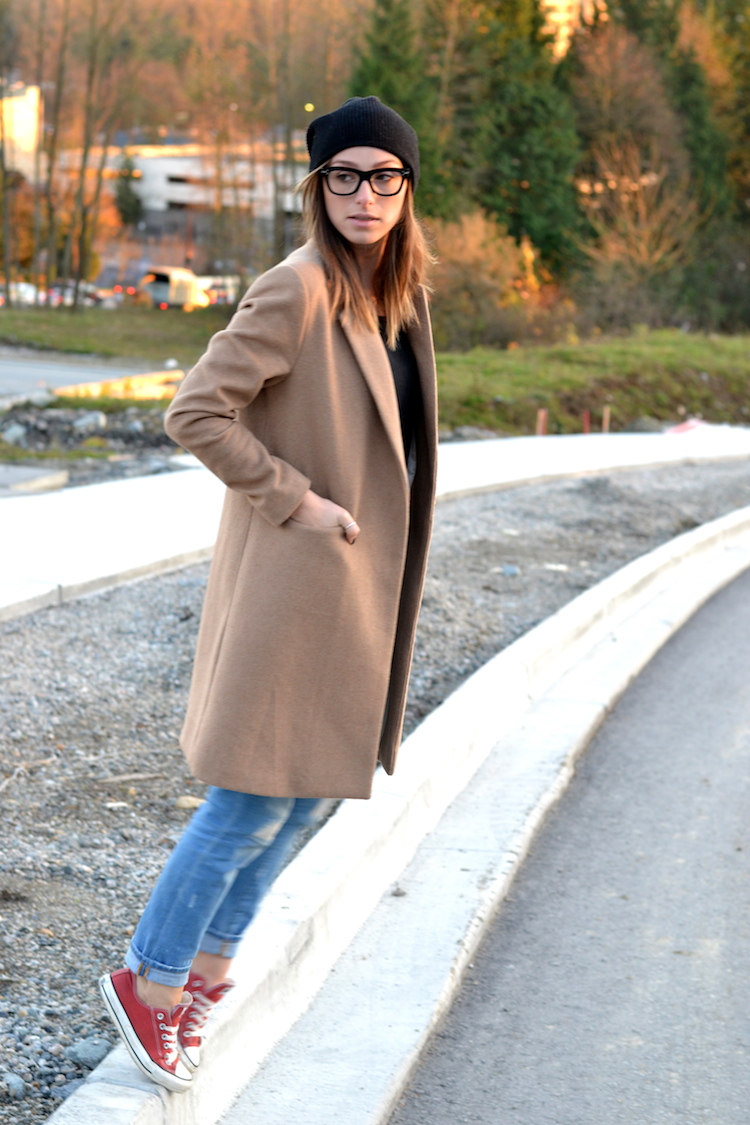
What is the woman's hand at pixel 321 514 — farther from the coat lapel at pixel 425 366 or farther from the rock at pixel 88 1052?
the rock at pixel 88 1052

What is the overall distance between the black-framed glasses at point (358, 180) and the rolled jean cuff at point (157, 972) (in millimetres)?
1530

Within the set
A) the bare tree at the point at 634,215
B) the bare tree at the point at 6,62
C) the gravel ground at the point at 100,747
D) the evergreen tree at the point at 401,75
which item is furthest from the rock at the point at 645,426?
the bare tree at the point at 6,62

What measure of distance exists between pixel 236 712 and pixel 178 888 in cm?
38

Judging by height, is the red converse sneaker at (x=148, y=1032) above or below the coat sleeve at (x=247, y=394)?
below

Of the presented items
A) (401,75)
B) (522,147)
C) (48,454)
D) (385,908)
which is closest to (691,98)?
(522,147)

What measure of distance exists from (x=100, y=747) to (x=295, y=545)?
2.54 m

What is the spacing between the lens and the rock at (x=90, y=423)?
15.0 meters

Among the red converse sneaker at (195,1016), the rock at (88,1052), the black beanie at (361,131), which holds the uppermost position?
the black beanie at (361,131)

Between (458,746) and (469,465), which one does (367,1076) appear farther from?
(469,465)

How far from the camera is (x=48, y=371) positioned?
82.6ft

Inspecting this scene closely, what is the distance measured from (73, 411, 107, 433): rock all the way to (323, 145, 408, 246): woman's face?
Answer: 12.8 metres

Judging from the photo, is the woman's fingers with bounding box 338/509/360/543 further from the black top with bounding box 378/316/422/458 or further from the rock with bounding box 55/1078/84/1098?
the rock with bounding box 55/1078/84/1098

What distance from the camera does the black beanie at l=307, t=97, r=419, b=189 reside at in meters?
2.47

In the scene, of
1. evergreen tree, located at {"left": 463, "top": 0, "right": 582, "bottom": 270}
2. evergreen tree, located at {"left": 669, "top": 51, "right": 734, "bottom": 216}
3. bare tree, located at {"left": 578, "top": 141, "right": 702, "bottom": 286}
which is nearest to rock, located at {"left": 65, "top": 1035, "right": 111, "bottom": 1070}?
bare tree, located at {"left": 578, "top": 141, "right": 702, "bottom": 286}
